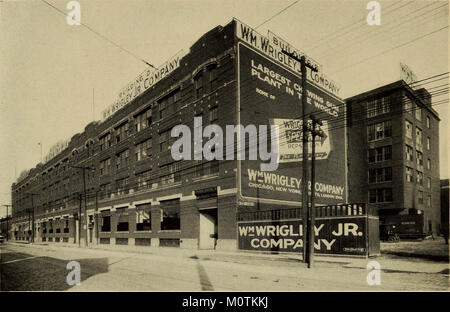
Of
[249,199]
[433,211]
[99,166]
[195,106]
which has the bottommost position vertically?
[433,211]

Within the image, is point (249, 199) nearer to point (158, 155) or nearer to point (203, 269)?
point (203, 269)

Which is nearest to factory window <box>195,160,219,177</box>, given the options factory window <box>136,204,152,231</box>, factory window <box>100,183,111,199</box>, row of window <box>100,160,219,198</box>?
row of window <box>100,160,219,198</box>

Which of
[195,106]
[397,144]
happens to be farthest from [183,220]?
[397,144]

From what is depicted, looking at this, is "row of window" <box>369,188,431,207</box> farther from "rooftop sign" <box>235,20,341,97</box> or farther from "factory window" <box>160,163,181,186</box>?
"factory window" <box>160,163,181,186</box>

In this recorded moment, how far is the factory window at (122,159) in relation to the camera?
43.4m

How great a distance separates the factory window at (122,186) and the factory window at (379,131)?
35773mm

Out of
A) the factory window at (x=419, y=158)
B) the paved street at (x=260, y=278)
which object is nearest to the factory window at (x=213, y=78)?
the paved street at (x=260, y=278)

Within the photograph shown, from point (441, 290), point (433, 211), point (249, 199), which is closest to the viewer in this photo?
point (441, 290)

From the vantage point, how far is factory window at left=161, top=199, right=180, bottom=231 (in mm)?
32906

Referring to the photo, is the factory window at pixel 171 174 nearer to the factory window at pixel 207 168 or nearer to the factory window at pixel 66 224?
the factory window at pixel 207 168

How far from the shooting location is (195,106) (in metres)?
31.4

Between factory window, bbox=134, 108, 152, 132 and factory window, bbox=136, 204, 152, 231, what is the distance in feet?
29.6
